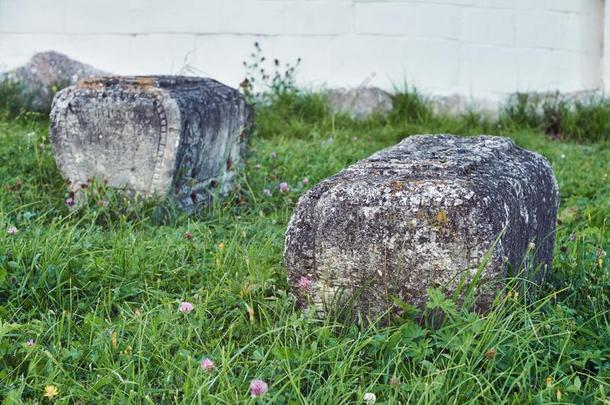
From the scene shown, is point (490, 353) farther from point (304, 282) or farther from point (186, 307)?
point (186, 307)

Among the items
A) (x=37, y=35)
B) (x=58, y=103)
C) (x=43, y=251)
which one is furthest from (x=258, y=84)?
(x=43, y=251)

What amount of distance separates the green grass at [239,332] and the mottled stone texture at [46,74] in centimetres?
380

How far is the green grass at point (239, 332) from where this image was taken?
2574mm

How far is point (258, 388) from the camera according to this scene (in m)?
2.39

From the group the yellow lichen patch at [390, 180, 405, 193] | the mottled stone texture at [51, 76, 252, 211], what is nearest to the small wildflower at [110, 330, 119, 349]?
the yellow lichen patch at [390, 180, 405, 193]

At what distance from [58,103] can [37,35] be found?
11.8 ft

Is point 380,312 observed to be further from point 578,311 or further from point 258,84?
point 258,84

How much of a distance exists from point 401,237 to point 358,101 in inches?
219

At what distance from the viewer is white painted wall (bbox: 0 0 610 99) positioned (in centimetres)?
810

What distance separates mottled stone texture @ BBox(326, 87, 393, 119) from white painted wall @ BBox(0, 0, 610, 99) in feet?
0.25

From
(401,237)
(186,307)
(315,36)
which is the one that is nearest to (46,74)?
(315,36)

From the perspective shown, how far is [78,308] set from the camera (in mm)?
3252

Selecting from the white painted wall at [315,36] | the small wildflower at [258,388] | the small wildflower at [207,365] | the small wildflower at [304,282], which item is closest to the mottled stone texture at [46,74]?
the white painted wall at [315,36]

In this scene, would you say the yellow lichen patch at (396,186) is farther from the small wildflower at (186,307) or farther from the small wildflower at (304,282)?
the small wildflower at (186,307)
